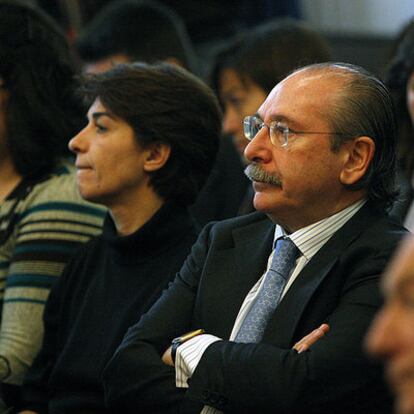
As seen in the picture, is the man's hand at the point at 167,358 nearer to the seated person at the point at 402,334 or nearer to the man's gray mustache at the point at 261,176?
the man's gray mustache at the point at 261,176

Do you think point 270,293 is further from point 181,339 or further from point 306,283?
point 181,339

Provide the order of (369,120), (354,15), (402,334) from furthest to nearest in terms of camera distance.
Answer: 1. (354,15)
2. (369,120)
3. (402,334)

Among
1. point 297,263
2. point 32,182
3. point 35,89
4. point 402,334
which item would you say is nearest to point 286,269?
point 297,263

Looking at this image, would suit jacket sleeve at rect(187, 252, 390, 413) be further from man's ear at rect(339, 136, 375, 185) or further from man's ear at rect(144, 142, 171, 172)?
man's ear at rect(144, 142, 171, 172)

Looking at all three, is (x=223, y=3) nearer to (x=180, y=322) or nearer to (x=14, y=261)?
A: (x=14, y=261)

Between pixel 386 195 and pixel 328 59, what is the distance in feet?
5.31

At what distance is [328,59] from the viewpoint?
12.8 feet

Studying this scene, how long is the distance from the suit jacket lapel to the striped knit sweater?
1.05 metres

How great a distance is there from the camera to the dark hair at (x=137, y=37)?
4336 millimetres

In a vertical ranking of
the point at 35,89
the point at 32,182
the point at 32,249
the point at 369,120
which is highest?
the point at 369,120

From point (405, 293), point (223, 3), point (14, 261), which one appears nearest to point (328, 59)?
point (14, 261)

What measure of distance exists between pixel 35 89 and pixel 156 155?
0.64 metres

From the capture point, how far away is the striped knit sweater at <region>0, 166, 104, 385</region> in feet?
9.89

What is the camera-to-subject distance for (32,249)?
10.0 feet
